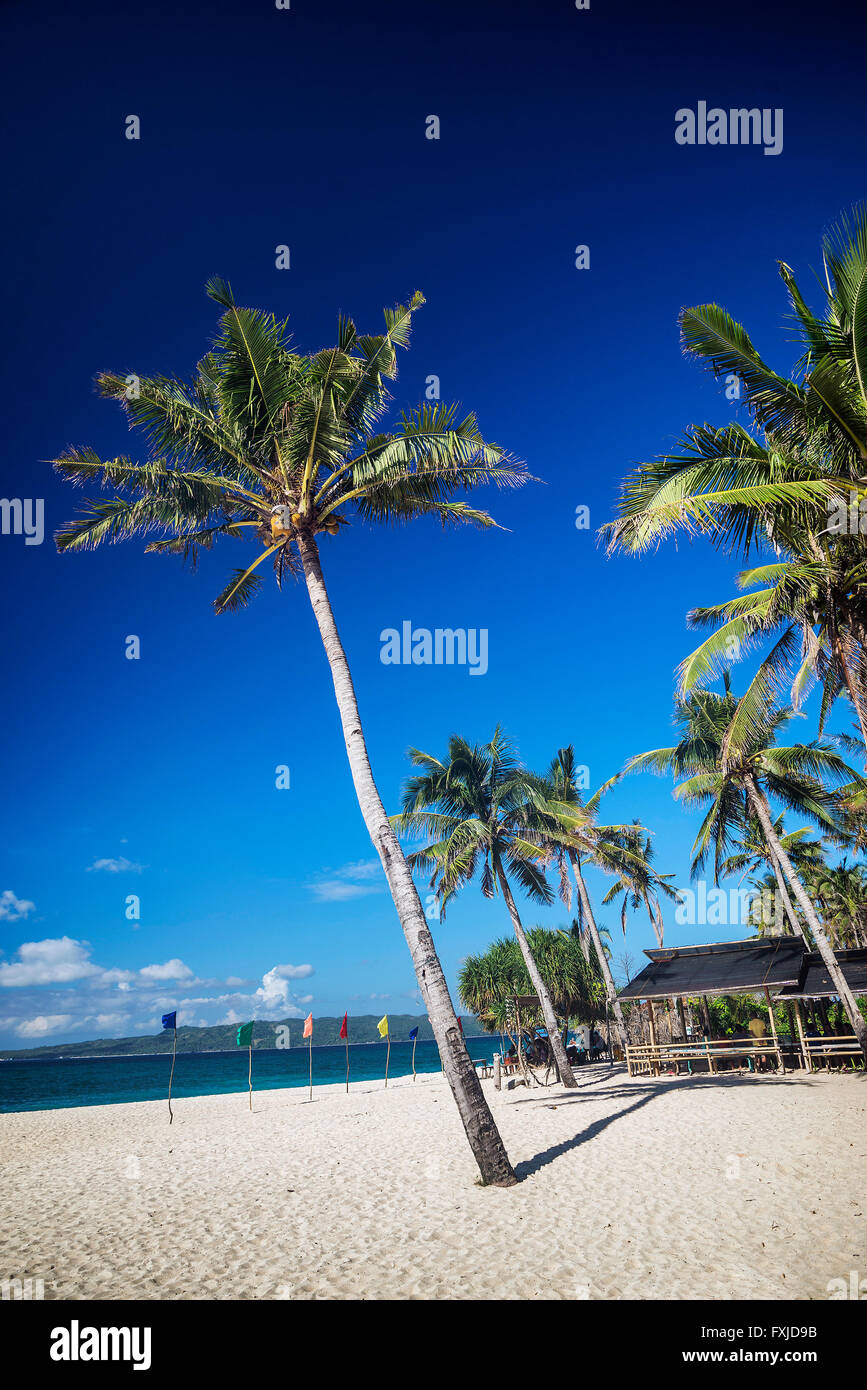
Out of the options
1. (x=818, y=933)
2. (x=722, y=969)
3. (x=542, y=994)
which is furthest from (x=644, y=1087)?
(x=818, y=933)

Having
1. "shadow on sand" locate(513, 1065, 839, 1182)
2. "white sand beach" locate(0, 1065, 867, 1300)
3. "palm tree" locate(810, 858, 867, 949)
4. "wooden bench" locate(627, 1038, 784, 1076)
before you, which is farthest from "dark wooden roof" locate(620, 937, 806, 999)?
"palm tree" locate(810, 858, 867, 949)

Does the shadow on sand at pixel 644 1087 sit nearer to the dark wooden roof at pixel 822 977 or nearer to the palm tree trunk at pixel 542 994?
the palm tree trunk at pixel 542 994

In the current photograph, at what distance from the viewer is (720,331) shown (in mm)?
8867

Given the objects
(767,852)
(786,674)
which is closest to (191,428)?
(786,674)

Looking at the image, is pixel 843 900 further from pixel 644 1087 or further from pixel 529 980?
pixel 644 1087

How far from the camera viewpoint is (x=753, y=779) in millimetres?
20344

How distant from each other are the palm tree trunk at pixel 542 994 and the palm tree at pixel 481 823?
3cm

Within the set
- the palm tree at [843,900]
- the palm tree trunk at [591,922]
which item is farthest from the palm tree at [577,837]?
the palm tree at [843,900]

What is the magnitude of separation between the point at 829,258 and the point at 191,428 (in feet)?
29.9

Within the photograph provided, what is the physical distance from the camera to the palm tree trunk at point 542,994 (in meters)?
19.6

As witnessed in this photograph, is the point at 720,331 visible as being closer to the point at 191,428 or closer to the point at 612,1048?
the point at 191,428

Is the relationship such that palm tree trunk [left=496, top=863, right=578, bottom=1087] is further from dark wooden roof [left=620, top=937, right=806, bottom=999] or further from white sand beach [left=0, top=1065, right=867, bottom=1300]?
white sand beach [left=0, top=1065, right=867, bottom=1300]

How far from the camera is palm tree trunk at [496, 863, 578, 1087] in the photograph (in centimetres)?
1959

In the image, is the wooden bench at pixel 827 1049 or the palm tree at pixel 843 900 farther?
the palm tree at pixel 843 900
